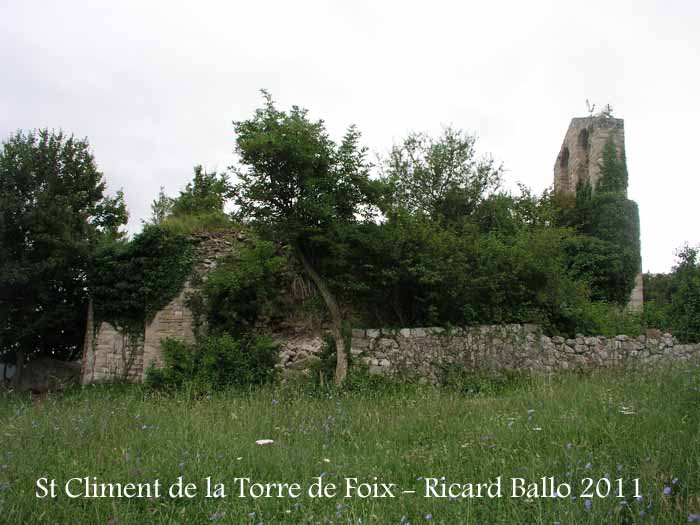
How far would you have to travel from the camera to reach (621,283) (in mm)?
16750

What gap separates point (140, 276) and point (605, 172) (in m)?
15.6

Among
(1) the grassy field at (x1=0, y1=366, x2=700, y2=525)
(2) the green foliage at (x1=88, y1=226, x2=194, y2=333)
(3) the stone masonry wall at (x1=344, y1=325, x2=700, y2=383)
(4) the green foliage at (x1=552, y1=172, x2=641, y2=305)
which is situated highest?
(4) the green foliage at (x1=552, y1=172, x2=641, y2=305)

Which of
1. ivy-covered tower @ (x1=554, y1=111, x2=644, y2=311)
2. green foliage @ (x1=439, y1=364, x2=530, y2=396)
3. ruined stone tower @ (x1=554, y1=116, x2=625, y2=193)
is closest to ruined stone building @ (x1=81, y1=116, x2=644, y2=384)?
green foliage @ (x1=439, y1=364, x2=530, y2=396)

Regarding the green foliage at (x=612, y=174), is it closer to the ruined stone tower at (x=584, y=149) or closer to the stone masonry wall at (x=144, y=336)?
the ruined stone tower at (x=584, y=149)

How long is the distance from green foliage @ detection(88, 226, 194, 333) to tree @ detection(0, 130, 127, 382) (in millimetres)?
895

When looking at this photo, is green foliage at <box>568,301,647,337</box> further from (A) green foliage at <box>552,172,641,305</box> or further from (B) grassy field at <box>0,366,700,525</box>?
(B) grassy field at <box>0,366,700,525</box>

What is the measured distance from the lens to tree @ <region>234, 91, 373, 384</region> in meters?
9.45

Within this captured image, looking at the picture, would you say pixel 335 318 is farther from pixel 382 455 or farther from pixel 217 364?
pixel 382 455

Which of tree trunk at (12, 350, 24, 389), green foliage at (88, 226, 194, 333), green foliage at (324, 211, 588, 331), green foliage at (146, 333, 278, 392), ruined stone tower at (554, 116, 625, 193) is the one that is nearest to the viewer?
green foliage at (146, 333, 278, 392)

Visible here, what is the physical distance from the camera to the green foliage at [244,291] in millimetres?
11617

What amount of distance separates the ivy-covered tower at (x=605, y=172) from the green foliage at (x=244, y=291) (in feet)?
38.2

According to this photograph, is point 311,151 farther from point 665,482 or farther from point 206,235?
point 665,482

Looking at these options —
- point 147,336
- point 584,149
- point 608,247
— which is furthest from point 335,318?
point 584,149

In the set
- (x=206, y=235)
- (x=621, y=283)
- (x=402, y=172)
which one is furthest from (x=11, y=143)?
(x=621, y=283)
